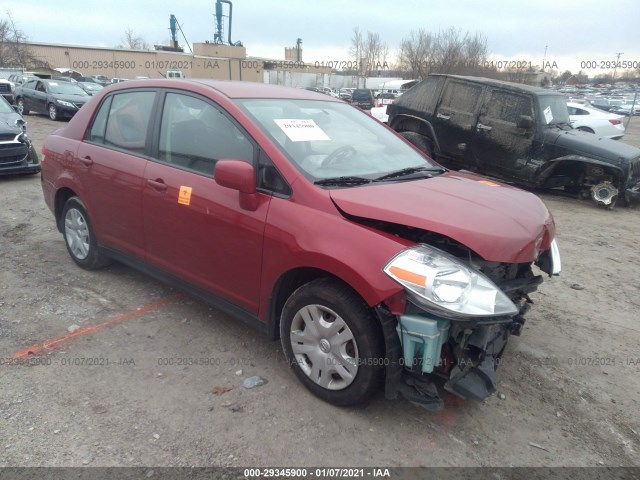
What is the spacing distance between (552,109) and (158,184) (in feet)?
24.3

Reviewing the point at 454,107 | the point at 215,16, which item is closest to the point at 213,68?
the point at 215,16

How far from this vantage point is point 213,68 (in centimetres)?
5269

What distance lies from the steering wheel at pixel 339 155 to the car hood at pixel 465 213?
33 cm

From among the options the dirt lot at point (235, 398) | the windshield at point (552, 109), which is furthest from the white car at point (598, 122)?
the dirt lot at point (235, 398)

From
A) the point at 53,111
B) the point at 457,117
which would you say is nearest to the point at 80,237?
the point at 457,117

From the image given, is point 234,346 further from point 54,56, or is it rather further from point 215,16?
point 215,16

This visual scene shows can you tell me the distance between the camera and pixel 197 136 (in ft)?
10.9

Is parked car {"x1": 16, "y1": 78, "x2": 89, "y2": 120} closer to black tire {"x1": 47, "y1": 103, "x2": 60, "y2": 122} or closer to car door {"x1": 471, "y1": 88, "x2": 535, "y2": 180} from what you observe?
black tire {"x1": 47, "y1": 103, "x2": 60, "y2": 122}

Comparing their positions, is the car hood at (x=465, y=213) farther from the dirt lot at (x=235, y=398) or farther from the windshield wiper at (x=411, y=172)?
the dirt lot at (x=235, y=398)

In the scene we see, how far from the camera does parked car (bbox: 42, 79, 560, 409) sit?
2412 millimetres

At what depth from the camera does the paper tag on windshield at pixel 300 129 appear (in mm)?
3080

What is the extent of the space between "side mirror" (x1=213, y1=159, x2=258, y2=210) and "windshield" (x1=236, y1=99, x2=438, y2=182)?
28 cm

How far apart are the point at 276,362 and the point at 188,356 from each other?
1.99 ft

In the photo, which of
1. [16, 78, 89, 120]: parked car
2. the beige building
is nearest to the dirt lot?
[16, 78, 89, 120]: parked car
